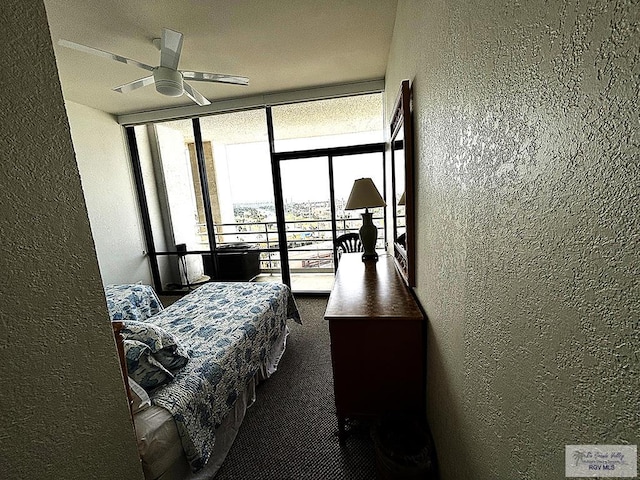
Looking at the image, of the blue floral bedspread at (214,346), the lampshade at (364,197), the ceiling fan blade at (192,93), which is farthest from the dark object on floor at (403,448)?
the ceiling fan blade at (192,93)

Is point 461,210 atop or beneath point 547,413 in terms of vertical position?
atop

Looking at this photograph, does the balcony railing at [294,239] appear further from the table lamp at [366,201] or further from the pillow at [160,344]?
the pillow at [160,344]

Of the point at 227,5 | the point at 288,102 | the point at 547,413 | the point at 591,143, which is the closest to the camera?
the point at 591,143

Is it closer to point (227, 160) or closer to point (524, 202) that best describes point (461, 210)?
point (524, 202)

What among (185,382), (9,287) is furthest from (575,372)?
(185,382)

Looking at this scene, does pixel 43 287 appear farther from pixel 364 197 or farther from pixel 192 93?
pixel 192 93

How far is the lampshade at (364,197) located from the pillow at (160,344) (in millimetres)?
1620

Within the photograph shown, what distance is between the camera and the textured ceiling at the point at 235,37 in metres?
1.84

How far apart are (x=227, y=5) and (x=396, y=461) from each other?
2694 millimetres

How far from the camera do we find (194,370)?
1.54 metres

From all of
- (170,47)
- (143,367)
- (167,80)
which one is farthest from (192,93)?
(143,367)

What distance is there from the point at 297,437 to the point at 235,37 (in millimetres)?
2853

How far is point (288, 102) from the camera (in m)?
3.46

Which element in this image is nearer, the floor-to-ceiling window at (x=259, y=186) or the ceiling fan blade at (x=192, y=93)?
the ceiling fan blade at (x=192, y=93)
